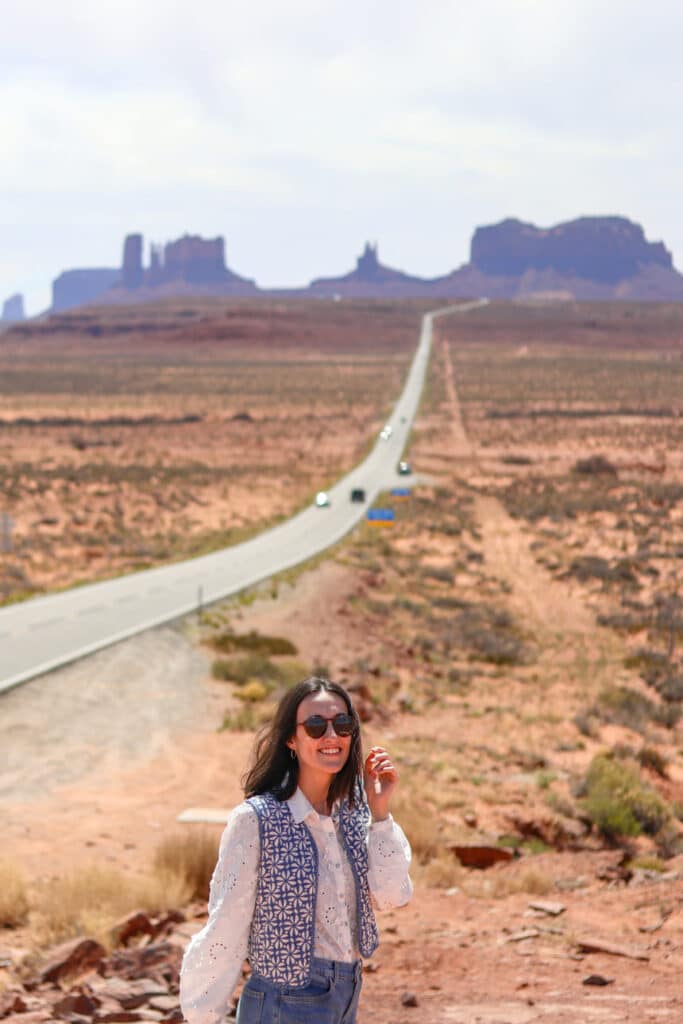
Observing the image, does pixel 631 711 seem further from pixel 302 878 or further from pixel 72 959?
pixel 302 878

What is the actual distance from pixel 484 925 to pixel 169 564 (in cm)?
2329

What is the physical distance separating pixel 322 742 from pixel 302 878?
42 centimetres

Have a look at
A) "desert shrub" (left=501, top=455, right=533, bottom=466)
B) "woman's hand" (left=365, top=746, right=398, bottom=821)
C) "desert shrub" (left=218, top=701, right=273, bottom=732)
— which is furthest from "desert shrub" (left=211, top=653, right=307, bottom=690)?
"desert shrub" (left=501, top=455, right=533, bottom=466)

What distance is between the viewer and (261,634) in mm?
23422

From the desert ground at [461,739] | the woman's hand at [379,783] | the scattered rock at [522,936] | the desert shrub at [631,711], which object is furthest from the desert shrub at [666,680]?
the woman's hand at [379,783]

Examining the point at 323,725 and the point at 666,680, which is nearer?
the point at 323,725

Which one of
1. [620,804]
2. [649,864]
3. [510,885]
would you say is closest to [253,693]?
[620,804]

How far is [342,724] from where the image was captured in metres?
3.71

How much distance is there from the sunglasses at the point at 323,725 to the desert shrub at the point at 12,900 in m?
6.24

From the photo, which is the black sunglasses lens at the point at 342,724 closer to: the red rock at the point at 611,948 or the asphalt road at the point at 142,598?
the red rock at the point at 611,948

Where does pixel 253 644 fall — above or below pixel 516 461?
below

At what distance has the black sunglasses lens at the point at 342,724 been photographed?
3.70 m

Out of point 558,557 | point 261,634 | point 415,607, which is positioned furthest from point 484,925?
point 558,557

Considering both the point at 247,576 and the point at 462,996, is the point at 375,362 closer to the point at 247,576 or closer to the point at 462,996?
the point at 247,576
